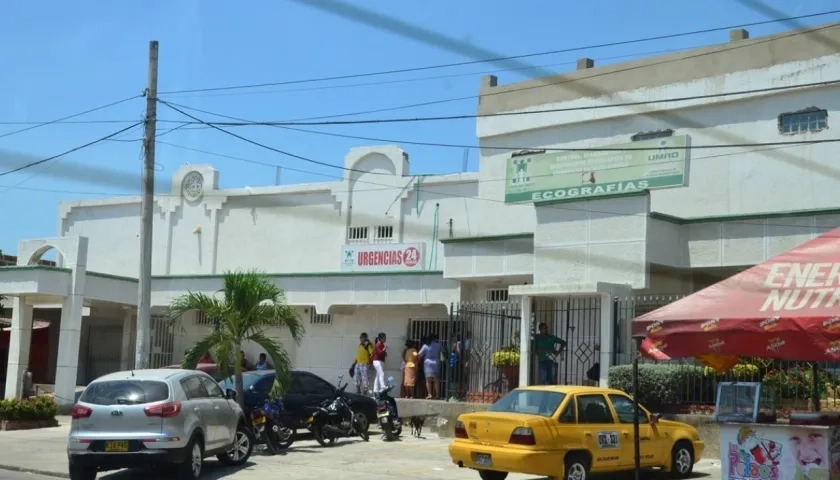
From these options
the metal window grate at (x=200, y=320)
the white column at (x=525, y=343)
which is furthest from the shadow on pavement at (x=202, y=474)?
the metal window grate at (x=200, y=320)

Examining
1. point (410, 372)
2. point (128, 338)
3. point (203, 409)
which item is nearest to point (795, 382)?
point (203, 409)

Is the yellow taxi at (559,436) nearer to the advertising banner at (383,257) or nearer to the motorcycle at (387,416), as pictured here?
the motorcycle at (387,416)

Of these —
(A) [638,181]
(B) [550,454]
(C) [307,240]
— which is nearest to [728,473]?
(B) [550,454]

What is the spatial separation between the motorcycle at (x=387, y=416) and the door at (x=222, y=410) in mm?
4239

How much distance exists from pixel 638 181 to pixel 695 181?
154 cm

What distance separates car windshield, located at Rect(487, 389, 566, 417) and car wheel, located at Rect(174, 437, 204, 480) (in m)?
4.08

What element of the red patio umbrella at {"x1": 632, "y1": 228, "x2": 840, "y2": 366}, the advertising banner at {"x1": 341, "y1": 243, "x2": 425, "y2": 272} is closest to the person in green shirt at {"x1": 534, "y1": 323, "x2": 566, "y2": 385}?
the advertising banner at {"x1": 341, "y1": 243, "x2": 425, "y2": 272}

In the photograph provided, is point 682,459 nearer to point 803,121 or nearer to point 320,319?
point 803,121

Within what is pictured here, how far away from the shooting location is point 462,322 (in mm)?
21672

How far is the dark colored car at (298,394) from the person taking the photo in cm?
1864

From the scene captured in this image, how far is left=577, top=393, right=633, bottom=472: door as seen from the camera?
13.0 meters

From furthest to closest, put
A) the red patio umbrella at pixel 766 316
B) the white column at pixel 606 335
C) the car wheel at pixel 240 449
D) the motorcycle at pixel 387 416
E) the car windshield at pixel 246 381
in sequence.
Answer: the motorcycle at pixel 387 416
the car windshield at pixel 246 381
the white column at pixel 606 335
the car wheel at pixel 240 449
the red patio umbrella at pixel 766 316

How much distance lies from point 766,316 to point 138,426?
326 inches

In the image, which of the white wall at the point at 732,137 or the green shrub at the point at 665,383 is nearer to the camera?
the green shrub at the point at 665,383
